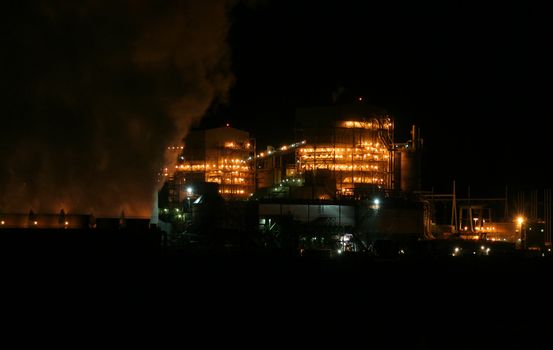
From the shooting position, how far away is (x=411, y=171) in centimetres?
6319

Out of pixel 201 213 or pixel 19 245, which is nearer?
pixel 19 245

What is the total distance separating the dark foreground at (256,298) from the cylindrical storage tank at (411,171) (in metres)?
27.5

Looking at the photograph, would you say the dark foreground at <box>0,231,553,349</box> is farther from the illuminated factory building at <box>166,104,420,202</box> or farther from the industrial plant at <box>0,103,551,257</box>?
the illuminated factory building at <box>166,104,420,202</box>

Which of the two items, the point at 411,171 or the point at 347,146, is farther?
the point at 411,171

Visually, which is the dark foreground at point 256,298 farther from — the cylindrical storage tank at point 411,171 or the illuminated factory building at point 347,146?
the cylindrical storage tank at point 411,171

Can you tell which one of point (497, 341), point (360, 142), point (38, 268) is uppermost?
point (360, 142)

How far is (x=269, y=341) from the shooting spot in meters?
17.9

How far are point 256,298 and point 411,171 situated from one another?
137 feet

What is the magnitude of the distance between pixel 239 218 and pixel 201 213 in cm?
310

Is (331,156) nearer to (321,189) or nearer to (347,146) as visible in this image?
(347,146)

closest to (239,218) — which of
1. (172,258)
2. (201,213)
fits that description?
(201,213)

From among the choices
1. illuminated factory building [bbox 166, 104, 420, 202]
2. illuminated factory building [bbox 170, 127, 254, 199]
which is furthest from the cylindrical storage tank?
illuminated factory building [bbox 170, 127, 254, 199]

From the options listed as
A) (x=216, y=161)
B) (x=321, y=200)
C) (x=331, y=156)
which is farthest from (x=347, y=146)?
(x=216, y=161)

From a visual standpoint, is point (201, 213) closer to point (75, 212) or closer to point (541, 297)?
point (75, 212)
